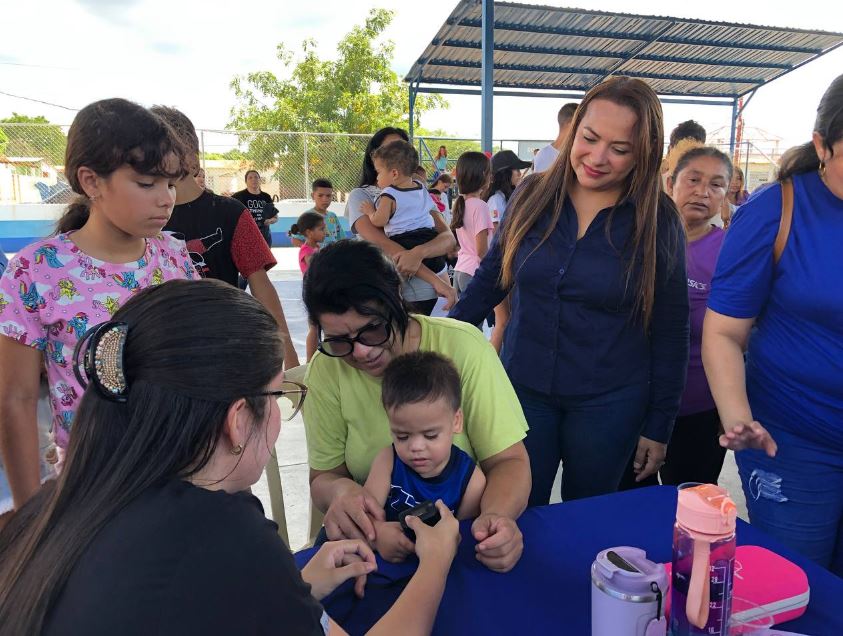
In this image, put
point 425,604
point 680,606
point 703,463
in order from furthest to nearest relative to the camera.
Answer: point 703,463, point 425,604, point 680,606

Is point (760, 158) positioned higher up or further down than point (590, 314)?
higher up

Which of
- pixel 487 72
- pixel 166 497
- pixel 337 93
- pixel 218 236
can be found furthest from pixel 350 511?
pixel 337 93

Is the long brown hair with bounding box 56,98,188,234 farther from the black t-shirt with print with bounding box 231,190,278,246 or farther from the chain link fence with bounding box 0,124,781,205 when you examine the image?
the chain link fence with bounding box 0,124,781,205

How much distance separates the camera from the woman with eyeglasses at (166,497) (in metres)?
0.64

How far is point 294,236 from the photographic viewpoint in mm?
5660

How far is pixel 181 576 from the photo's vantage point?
2.12 feet

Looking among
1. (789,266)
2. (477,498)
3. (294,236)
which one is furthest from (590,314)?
(294,236)

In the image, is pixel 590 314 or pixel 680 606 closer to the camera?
pixel 680 606

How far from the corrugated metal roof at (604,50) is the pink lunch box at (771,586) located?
9501 mm

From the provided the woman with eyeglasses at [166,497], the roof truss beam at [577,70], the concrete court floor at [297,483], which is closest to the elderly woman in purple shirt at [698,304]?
the concrete court floor at [297,483]

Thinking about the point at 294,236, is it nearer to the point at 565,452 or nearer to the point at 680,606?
the point at 565,452

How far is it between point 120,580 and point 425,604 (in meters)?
0.47

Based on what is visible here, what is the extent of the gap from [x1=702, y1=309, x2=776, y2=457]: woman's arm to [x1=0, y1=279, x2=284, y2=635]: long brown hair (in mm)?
1064

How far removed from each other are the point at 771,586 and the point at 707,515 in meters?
0.37
